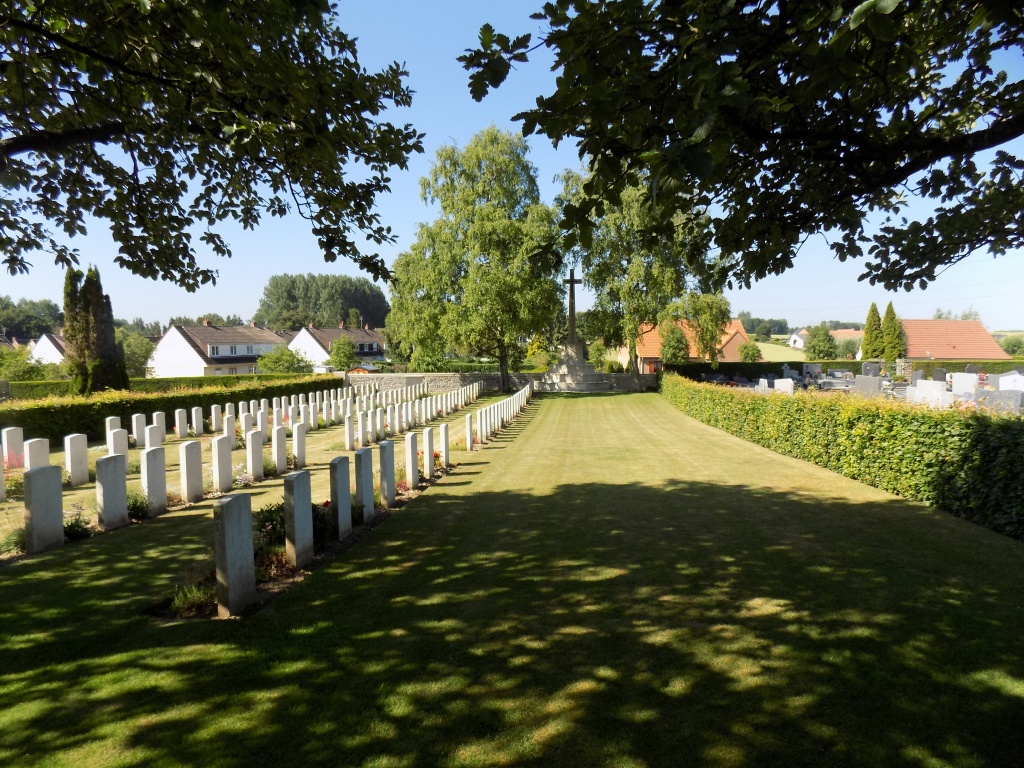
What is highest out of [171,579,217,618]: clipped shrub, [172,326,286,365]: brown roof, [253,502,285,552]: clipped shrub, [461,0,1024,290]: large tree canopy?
[172,326,286,365]: brown roof

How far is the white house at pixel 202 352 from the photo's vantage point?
61.2 m

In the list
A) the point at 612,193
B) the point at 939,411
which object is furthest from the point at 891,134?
the point at 939,411

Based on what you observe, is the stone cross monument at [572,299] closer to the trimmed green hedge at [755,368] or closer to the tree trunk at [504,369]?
the tree trunk at [504,369]

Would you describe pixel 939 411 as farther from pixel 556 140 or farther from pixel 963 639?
pixel 556 140

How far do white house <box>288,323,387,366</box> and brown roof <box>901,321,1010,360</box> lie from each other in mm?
57809

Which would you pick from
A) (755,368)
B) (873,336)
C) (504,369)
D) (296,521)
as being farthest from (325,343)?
(296,521)

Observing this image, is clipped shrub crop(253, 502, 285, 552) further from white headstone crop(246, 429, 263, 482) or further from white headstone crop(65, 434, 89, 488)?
white headstone crop(65, 434, 89, 488)

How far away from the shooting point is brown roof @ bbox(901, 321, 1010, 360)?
56438 mm

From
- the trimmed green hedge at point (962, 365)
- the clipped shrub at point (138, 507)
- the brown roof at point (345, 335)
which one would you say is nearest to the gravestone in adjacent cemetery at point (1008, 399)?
the clipped shrub at point (138, 507)

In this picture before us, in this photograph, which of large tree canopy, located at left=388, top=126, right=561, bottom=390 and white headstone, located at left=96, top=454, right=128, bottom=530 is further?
large tree canopy, located at left=388, top=126, right=561, bottom=390

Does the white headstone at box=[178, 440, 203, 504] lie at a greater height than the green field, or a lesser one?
lesser

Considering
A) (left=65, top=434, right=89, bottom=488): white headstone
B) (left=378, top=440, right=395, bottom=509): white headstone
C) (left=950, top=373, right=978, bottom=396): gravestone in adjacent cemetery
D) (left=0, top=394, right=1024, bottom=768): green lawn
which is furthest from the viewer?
(left=950, top=373, right=978, bottom=396): gravestone in adjacent cemetery

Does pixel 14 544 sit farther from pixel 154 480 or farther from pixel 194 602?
pixel 194 602

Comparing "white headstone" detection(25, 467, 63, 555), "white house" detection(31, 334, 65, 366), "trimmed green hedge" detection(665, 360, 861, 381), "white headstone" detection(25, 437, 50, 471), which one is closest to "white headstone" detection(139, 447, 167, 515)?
"white headstone" detection(25, 467, 63, 555)
